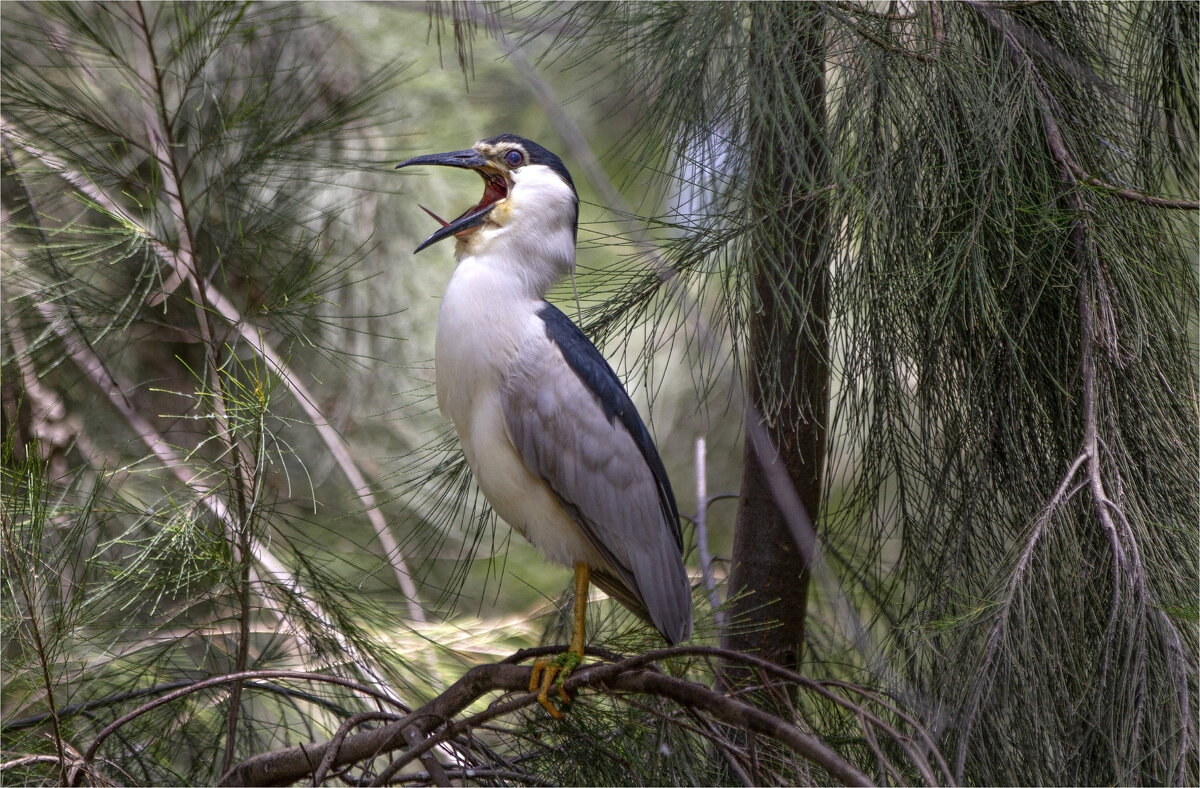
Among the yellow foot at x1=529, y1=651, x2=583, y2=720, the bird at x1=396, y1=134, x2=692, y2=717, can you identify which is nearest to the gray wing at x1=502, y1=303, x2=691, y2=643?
the bird at x1=396, y1=134, x2=692, y2=717

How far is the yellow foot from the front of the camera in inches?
41.8

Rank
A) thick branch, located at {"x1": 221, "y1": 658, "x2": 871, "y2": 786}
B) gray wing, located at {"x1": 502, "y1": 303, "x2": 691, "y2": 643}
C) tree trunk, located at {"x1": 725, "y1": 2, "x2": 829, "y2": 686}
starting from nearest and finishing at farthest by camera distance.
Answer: thick branch, located at {"x1": 221, "y1": 658, "x2": 871, "y2": 786}
tree trunk, located at {"x1": 725, "y1": 2, "x2": 829, "y2": 686}
gray wing, located at {"x1": 502, "y1": 303, "x2": 691, "y2": 643}

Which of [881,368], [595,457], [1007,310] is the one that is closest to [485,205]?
[595,457]

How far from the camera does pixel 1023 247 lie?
3.40ft

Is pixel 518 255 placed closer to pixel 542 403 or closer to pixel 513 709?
pixel 542 403

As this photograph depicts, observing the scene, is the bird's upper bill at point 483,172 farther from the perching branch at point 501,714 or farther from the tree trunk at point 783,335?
the perching branch at point 501,714

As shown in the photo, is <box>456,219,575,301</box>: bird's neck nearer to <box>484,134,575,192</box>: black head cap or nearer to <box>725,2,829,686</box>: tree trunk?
<box>484,134,575,192</box>: black head cap

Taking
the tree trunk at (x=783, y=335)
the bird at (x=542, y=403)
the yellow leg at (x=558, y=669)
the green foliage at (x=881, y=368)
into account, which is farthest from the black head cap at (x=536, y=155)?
the yellow leg at (x=558, y=669)

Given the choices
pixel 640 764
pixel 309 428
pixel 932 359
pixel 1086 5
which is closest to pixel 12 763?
pixel 640 764

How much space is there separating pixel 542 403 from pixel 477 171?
31cm

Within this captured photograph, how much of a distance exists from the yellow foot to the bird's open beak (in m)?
0.50

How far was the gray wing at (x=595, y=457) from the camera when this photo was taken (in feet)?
3.80

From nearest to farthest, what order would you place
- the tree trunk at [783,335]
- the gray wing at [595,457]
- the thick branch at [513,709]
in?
the thick branch at [513,709] → the tree trunk at [783,335] → the gray wing at [595,457]

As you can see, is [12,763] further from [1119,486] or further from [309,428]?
[309,428]
